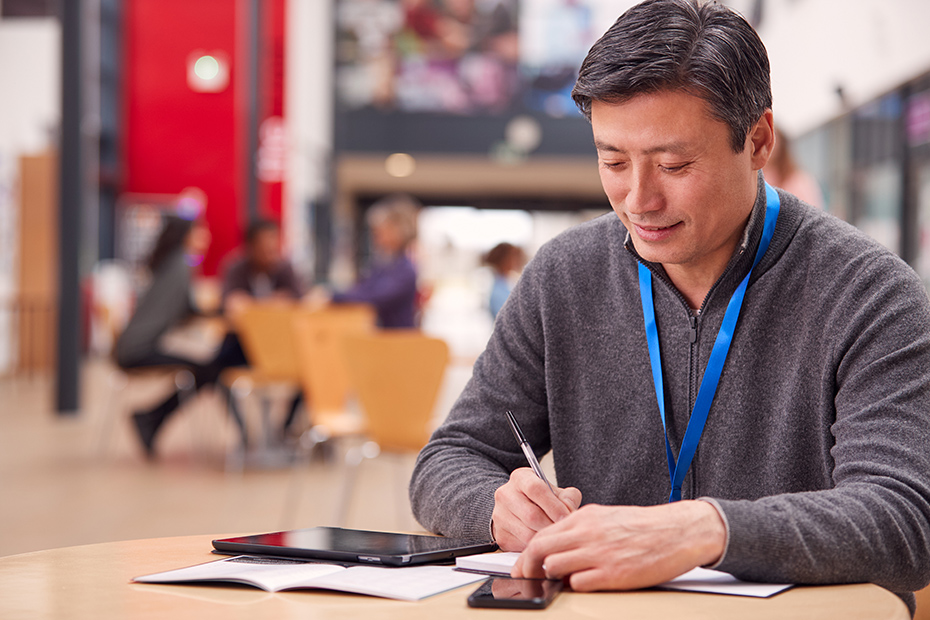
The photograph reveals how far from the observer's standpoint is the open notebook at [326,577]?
0.96 metres

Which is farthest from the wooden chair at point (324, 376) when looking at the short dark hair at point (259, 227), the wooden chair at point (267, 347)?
the short dark hair at point (259, 227)

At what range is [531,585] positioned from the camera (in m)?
0.96

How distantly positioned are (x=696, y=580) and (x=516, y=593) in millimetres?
211

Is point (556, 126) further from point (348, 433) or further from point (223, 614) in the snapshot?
point (223, 614)

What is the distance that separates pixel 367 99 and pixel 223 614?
53.3 ft

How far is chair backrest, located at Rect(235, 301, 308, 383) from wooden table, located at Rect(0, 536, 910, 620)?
4.18 meters

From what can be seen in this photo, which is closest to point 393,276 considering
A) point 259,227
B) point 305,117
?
point 259,227

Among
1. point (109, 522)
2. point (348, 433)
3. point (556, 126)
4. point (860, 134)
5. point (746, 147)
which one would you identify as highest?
point (556, 126)

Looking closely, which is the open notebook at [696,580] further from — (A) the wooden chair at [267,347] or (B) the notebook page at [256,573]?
(A) the wooden chair at [267,347]

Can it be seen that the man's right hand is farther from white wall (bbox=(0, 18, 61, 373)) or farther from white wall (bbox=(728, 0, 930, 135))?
white wall (bbox=(0, 18, 61, 373))

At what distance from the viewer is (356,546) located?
111 cm

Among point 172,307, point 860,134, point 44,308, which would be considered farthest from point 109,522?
point 44,308

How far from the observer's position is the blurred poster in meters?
16.8

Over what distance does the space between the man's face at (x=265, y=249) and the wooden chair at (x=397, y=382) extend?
10.6 ft
